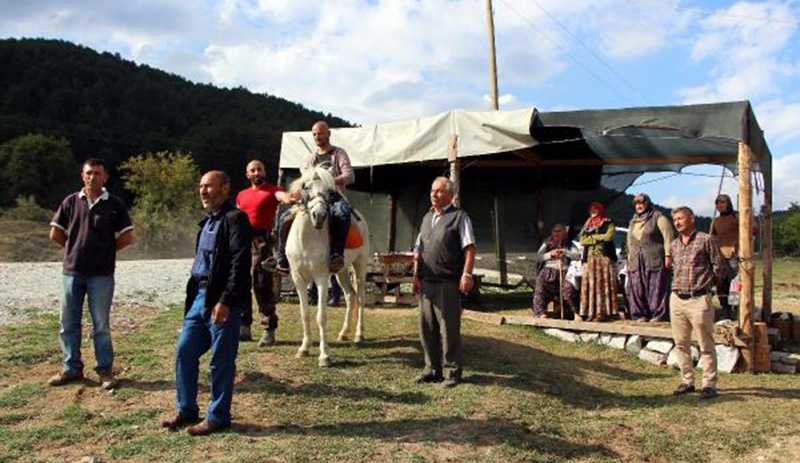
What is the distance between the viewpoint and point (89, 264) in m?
5.57

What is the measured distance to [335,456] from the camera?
4.29m

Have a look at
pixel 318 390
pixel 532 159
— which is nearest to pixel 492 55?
pixel 532 159

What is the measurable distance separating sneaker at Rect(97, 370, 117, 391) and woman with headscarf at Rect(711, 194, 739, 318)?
7778mm

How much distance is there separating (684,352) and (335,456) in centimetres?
380

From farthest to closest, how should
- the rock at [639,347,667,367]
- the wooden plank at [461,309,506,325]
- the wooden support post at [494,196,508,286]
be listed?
the wooden support post at [494,196,508,286] < the wooden plank at [461,309,506,325] < the rock at [639,347,667,367]

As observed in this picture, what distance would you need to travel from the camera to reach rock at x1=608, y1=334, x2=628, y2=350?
8.48m

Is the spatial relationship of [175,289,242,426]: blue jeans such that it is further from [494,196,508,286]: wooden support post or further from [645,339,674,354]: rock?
[494,196,508,286]: wooden support post

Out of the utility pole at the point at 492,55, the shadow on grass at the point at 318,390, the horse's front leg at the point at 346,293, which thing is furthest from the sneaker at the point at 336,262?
the utility pole at the point at 492,55

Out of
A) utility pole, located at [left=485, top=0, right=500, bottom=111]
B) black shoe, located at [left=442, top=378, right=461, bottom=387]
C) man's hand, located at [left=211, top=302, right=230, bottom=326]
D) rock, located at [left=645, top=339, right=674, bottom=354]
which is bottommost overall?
black shoe, located at [left=442, top=378, right=461, bottom=387]

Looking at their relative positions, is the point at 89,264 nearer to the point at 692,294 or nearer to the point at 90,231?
the point at 90,231

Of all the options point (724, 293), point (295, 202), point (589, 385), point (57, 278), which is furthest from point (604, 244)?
point (57, 278)

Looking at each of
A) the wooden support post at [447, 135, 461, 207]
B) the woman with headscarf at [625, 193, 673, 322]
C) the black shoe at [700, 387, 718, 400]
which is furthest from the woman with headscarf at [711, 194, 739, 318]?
the wooden support post at [447, 135, 461, 207]

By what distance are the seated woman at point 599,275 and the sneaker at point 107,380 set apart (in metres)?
6.12

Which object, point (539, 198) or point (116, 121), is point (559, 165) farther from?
point (116, 121)
